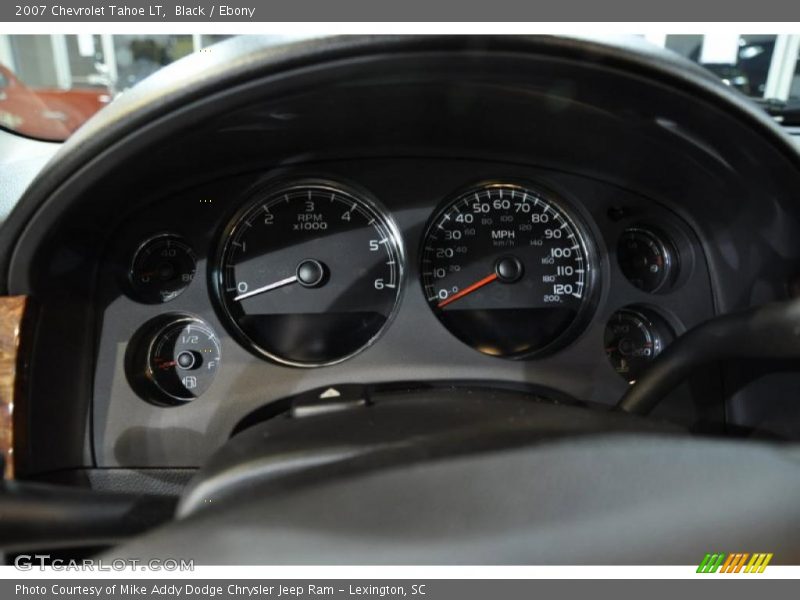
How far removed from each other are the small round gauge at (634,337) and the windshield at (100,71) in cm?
73

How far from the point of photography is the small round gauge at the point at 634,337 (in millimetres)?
1824

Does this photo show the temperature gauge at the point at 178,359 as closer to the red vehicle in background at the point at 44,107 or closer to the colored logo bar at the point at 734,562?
the red vehicle in background at the point at 44,107

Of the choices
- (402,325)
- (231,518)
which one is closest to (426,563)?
(231,518)

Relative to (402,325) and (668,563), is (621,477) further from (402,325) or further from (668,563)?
(402,325)

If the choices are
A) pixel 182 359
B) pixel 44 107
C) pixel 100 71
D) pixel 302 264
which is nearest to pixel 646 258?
pixel 302 264

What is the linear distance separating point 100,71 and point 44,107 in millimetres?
207

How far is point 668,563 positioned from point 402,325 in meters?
1.00

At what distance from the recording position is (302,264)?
1763 millimetres

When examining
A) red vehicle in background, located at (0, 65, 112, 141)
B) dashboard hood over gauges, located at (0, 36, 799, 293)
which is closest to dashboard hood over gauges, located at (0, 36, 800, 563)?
dashboard hood over gauges, located at (0, 36, 799, 293)

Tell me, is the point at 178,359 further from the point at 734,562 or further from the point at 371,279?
the point at 734,562

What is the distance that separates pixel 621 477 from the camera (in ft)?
2.76

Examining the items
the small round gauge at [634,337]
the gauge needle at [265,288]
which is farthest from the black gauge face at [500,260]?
the gauge needle at [265,288]

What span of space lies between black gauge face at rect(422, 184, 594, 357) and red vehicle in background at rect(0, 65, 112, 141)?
1.11 metres

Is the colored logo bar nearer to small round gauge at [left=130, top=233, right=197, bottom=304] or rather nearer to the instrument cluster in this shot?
the instrument cluster
